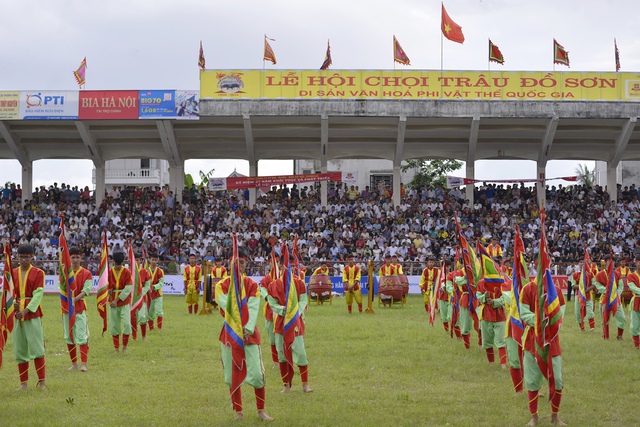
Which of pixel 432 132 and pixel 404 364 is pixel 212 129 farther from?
pixel 404 364

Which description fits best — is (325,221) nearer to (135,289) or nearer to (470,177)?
(470,177)

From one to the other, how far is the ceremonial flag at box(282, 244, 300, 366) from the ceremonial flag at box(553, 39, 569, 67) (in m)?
28.2

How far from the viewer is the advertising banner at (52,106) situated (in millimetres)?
36312

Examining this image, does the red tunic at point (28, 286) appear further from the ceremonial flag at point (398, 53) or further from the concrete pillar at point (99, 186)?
the concrete pillar at point (99, 186)

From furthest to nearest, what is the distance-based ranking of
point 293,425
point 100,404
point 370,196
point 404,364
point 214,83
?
1. point 370,196
2. point 214,83
3. point 404,364
4. point 100,404
5. point 293,425

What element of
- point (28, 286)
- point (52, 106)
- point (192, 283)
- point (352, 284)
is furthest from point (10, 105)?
point (28, 286)

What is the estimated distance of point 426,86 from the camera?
120 feet

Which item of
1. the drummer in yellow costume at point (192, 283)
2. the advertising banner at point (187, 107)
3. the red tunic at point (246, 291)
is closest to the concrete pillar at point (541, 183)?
the advertising banner at point (187, 107)

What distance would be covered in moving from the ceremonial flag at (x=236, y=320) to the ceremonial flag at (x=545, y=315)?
3491mm

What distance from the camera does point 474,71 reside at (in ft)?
121

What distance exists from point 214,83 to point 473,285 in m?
23.9

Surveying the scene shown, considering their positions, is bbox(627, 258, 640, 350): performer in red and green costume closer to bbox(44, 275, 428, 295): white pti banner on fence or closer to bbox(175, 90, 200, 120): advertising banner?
bbox(44, 275, 428, 295): white pti banner on fence

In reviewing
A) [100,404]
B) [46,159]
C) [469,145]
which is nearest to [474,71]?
[469,145]

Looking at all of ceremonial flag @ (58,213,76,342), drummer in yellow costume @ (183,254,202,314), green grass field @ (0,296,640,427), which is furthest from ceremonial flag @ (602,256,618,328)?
drummer in yellow costume @ (183,254,202,314)
